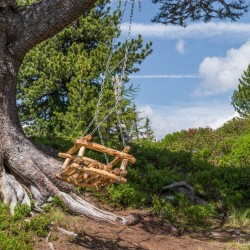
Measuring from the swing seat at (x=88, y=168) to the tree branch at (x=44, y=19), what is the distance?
3192mm

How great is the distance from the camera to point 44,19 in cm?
907

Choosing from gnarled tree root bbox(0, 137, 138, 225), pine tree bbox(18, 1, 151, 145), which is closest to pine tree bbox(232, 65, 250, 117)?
pine tree bbox(18, 1, 151, 145)

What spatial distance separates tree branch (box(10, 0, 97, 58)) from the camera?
29.2 ft

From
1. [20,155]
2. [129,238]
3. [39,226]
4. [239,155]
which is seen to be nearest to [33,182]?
[20,155]

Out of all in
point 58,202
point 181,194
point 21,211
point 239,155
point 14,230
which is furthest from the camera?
point 239,155

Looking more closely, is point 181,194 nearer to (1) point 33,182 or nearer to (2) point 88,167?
(1) point 33,182

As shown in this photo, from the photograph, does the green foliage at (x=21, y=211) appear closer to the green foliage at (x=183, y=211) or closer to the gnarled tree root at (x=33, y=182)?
the gnarled tree root at (x=33, y=182)

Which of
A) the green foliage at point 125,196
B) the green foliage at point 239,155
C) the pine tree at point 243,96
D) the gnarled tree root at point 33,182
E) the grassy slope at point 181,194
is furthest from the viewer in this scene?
the pine tree at point 243,96

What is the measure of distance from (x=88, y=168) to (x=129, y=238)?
245 cm

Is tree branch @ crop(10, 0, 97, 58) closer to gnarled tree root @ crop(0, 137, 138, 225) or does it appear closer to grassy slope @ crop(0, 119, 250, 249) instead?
gnarled tree root @ crop(0, 137, 138, 225)

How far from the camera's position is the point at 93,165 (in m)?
6.91

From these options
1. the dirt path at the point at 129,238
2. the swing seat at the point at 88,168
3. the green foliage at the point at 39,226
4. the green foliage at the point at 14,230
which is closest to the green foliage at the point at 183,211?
the dirt path at the point at 129,238

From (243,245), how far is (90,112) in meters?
11.1

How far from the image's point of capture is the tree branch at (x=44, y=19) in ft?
29.2
